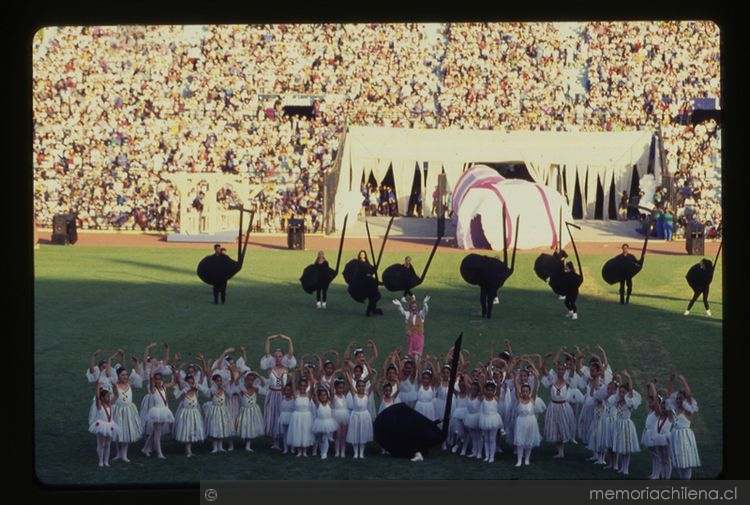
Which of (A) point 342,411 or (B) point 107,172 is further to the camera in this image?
Answer: (B) point 107,172

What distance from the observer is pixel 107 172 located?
1969 cm

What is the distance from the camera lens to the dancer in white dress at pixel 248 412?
10.5 m

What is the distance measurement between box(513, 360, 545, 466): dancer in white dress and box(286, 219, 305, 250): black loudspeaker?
9895 mm

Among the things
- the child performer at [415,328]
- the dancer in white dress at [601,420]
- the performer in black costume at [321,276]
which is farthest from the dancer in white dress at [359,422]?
the performer in black costume at [321,276]

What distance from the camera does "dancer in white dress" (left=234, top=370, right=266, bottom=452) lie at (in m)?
10.5

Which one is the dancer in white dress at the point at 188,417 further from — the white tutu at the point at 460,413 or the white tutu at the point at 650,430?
the white tutu at the point at 650,430

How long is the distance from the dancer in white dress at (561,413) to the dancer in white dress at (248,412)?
2.58 m

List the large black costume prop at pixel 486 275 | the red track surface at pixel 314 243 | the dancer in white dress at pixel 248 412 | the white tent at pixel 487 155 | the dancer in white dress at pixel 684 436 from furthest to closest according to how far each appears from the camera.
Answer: the red track surface at pixel 314 243 < the large black costume prop at pixel 486 275 < the white tent at pixel 487 155 < the dancer in white dress at pixel 248 412 < the dancer in white dress at pixel 684 436

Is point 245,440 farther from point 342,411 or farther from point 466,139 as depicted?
point 466,139

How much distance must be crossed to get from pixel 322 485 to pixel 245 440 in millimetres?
4079

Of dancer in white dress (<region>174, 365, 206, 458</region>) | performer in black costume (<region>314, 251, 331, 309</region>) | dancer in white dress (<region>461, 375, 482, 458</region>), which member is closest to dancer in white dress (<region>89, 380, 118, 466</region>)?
dancer in white dress (<region>174, 365, 206, 458</region>)

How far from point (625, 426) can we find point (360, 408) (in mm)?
2284

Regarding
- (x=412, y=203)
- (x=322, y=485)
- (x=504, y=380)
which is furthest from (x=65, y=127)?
(x=322, y=485)

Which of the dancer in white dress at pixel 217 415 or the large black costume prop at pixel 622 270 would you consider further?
the large black costume prop at pixel 622 270
